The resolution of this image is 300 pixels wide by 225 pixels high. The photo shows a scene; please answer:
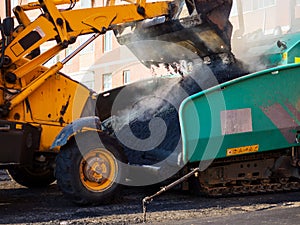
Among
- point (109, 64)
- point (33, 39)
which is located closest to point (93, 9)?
point (33, 39)

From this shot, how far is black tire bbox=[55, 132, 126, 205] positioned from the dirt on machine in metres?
0.01

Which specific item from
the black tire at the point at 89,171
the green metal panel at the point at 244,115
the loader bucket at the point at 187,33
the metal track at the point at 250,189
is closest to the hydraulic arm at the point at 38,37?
the loader bucket at the point at 187,33

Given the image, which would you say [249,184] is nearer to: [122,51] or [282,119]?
[282,119]

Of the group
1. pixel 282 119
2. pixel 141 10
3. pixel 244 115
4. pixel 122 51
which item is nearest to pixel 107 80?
pixel 122 51

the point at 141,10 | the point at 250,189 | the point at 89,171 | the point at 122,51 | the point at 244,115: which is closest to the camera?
the point at 89,171

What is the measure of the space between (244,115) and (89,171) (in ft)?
6.14

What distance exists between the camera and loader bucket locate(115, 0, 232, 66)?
25.1 ft

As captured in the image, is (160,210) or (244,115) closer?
(160,210)

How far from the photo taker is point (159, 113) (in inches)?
316

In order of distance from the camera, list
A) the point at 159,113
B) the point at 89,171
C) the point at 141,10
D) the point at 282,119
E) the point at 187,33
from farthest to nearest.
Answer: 1. the point at 159,113
2. the point at 187,33
3. the point at 141,10
4. the point at 282,119
5. the point at 89,171

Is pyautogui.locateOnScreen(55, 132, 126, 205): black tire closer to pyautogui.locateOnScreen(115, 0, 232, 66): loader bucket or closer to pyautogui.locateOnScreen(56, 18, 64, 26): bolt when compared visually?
pyautogui.locateOnScreen(56, 18, 64, 26): bolt

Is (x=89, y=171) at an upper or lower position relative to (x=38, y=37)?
lower

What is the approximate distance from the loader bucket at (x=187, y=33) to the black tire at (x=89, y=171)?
6.13ft

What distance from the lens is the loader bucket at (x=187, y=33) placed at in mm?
7645
